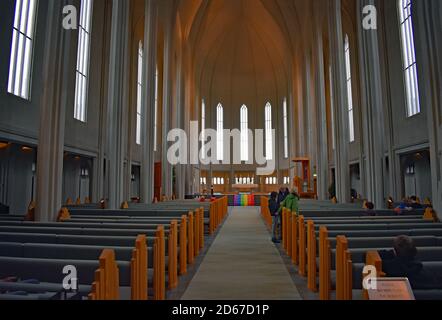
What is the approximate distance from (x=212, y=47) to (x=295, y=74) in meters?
10.4

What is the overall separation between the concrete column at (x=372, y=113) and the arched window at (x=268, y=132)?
25227 millimetres

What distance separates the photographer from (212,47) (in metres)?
35.8

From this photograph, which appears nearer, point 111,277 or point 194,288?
point 111,277

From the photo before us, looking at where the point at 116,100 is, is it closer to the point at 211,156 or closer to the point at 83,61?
the point at 83,61

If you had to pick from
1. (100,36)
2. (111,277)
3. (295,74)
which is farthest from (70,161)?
(295,74)

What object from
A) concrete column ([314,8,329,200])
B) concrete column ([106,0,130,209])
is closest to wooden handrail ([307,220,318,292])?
concrete column ([106,0,130,209])

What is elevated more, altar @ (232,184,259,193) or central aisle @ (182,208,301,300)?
altar @ (232,184,259,193)

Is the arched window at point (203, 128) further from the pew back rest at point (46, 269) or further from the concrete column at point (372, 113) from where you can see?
the pew back rest at point (46, 269)

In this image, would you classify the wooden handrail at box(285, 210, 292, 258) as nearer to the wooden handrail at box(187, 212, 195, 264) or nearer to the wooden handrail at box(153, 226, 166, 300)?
the wooden handrail at box(187, 212, 195, 264)

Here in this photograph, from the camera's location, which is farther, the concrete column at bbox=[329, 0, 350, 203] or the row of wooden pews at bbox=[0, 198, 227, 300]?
the concrete column at bbox=[329, 0, 350, 203]

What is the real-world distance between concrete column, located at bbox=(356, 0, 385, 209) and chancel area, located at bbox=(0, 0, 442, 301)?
6cm

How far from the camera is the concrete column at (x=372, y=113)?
39.4ft

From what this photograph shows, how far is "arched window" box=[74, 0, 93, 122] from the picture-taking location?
16000 millimetres
